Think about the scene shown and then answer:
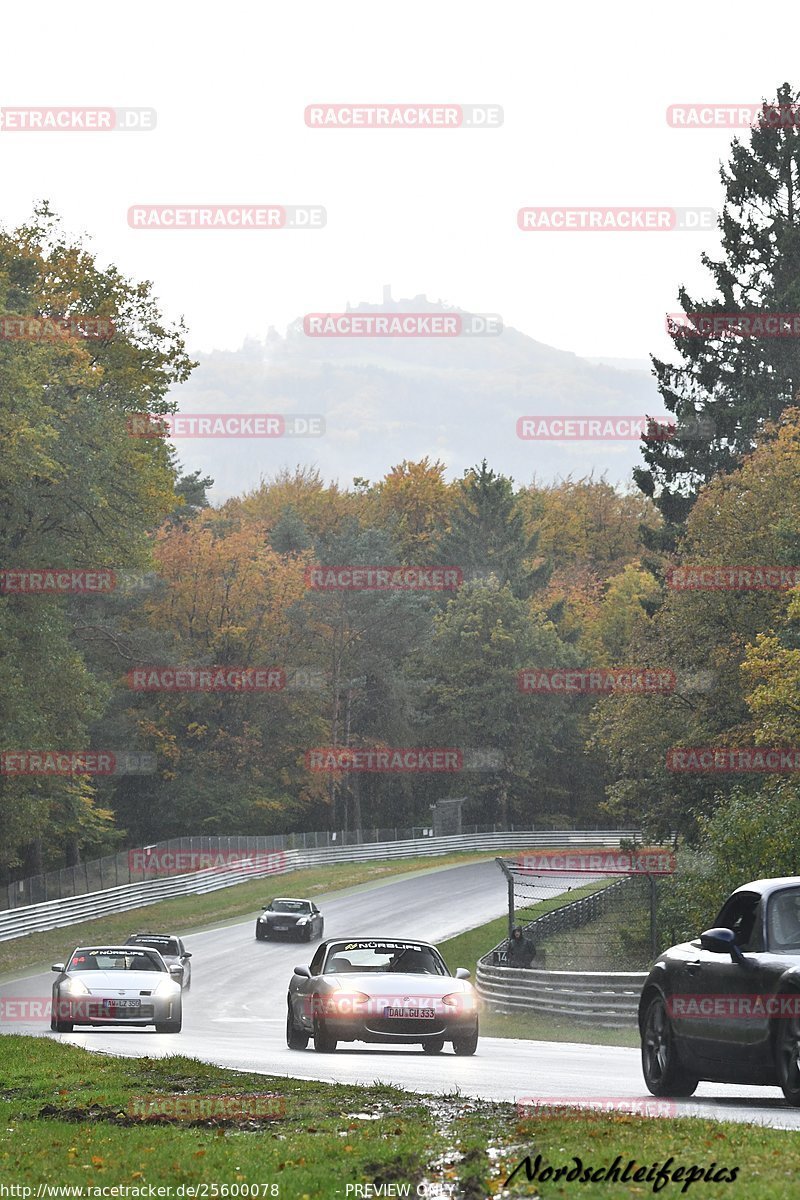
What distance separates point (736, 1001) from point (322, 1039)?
8287 mm

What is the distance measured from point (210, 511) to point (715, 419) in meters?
46.6

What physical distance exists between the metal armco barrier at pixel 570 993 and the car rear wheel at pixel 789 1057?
14.6 metres

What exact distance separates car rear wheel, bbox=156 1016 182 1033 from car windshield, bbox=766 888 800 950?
14.3 m

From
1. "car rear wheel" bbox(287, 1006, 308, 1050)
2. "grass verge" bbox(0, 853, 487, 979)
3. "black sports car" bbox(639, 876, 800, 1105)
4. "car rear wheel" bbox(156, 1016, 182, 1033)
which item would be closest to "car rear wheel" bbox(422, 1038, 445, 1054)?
"car rear wheel" bbox(287, 1006, 308, 1050)

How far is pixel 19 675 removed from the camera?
1955 inches

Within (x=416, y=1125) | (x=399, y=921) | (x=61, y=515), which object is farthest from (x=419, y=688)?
(x=416, y=1125)

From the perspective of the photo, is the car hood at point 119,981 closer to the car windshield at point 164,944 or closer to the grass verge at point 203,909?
the car windshield at point 164,944

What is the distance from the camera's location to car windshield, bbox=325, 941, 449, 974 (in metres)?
19.7

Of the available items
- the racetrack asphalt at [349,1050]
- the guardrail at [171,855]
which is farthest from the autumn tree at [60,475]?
the racetrack asphalt at [349,1050]

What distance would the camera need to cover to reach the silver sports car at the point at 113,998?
79.3 feet

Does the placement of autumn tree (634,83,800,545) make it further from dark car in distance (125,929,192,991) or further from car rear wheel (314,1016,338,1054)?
car rear wheel (314,1016,338,1054)

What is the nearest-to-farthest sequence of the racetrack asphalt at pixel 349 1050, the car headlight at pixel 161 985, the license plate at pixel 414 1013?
the racetrack asphalt at pixel 349 1050 → the license plate at pixel 414 1013 → the car headlight at pixel 161 985

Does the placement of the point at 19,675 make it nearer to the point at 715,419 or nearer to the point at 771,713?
the point at 771,713

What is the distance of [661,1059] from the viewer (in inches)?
501
